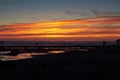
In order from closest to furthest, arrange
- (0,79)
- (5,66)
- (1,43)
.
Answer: (0,79) → (5,66) → (1,43)

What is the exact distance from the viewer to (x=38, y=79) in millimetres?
14859

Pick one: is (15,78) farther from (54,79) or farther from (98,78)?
(98,78)

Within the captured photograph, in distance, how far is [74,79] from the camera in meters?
14.8

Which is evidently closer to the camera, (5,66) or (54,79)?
(54,79)

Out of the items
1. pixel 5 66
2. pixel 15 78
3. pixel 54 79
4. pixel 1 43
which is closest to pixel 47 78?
pixel 54 79

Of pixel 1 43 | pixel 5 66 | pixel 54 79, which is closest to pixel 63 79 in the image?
pixel 54 79

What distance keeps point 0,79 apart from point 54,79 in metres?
2.55

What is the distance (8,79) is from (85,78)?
3700 mm

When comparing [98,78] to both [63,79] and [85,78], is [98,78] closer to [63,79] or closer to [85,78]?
[85,78]

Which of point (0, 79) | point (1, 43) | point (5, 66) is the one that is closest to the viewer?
point (0, 79)

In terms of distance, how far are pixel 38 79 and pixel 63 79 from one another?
47.1 inches

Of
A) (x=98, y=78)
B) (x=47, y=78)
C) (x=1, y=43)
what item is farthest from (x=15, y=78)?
(x=1, y=43)

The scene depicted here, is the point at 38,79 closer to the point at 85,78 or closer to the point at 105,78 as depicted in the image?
the point at 85,78

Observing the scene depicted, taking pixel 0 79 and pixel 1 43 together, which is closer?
pixel 0 79
